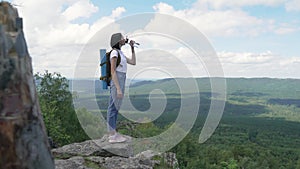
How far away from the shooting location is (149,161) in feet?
21.7

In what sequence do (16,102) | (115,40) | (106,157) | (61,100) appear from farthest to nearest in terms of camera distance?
1. (61,100)
2. (106,157)
3. (115,40)
4. (16,102)

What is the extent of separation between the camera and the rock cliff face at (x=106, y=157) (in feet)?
20.3

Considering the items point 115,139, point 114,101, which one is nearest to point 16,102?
point 114,101

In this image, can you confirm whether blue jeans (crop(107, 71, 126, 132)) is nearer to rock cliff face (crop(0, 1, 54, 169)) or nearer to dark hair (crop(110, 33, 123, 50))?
dark hair (crop(110, 33, 123, 50))

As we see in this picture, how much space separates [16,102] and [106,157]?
3540 mm

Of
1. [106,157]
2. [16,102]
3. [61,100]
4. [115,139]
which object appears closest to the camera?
[16,102]

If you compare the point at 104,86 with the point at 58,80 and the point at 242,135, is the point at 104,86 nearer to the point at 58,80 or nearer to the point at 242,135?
the point at 58,80

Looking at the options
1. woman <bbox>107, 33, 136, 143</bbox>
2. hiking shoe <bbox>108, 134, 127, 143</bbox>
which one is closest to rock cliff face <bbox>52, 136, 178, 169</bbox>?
hiking shoe <bbox>108, 134, 127, 143</bbox>

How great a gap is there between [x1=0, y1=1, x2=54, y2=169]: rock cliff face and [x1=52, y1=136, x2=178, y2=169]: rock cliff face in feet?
7.81

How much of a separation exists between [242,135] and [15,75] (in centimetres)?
10026

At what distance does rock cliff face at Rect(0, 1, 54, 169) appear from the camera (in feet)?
11.5

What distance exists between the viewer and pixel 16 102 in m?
3.57

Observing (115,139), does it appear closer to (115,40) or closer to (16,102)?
(115,40)

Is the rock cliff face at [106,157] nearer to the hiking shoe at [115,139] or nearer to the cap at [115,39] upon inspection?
the hiking shoe at [115,139]
